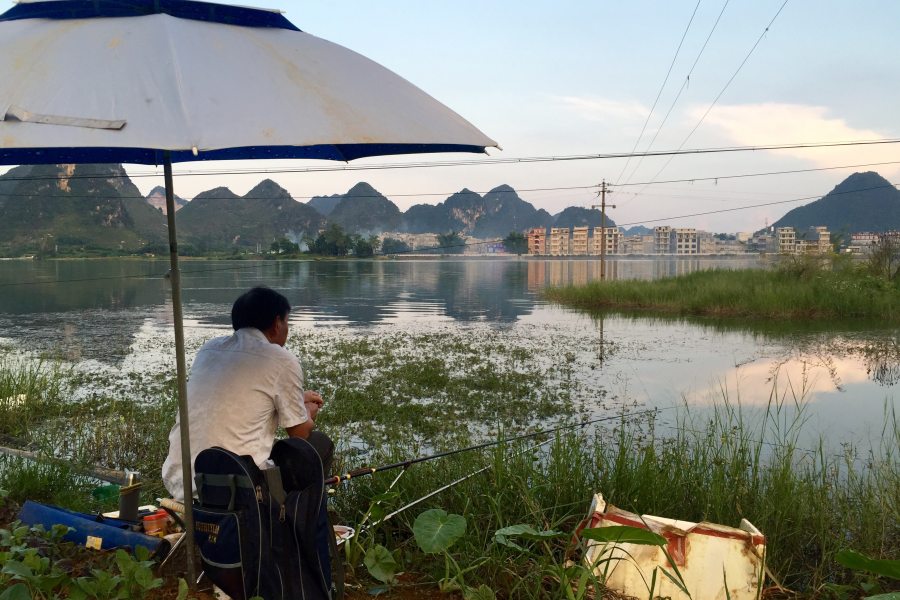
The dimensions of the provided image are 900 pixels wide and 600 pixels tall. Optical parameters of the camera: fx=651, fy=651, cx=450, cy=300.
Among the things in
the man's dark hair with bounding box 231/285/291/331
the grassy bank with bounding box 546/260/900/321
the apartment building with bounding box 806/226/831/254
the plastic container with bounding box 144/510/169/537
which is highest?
the apartment building with bounding box 806/226/831/254

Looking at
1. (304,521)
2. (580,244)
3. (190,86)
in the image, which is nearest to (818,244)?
(304,521)

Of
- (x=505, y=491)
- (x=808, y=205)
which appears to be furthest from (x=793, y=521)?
(x=808, y=205)

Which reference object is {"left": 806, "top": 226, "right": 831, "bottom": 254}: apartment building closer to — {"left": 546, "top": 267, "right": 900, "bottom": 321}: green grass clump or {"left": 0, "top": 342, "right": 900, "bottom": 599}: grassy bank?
{"left": 546, "top": 267, "right": 900, "bottom": 321}: green grass clump

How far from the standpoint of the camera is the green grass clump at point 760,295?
1986cm

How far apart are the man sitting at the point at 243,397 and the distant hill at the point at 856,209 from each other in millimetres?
153660

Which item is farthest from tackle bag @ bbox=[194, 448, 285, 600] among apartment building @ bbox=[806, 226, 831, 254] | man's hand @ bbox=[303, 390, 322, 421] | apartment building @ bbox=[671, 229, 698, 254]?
apartment building @ bbox=[671, 229, 698, 254]

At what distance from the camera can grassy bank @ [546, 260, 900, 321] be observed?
782 inches

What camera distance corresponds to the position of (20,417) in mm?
6492

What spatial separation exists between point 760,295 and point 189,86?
22.0 m

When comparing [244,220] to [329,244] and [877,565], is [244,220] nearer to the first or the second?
[329,244]

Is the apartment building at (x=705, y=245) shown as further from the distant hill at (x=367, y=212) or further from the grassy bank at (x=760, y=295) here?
the grassy bank at (x=760, y=295)

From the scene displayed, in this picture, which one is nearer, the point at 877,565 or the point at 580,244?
the point at 877,565

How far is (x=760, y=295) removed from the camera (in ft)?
68.7

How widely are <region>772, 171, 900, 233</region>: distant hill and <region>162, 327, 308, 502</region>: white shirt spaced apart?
154 m
